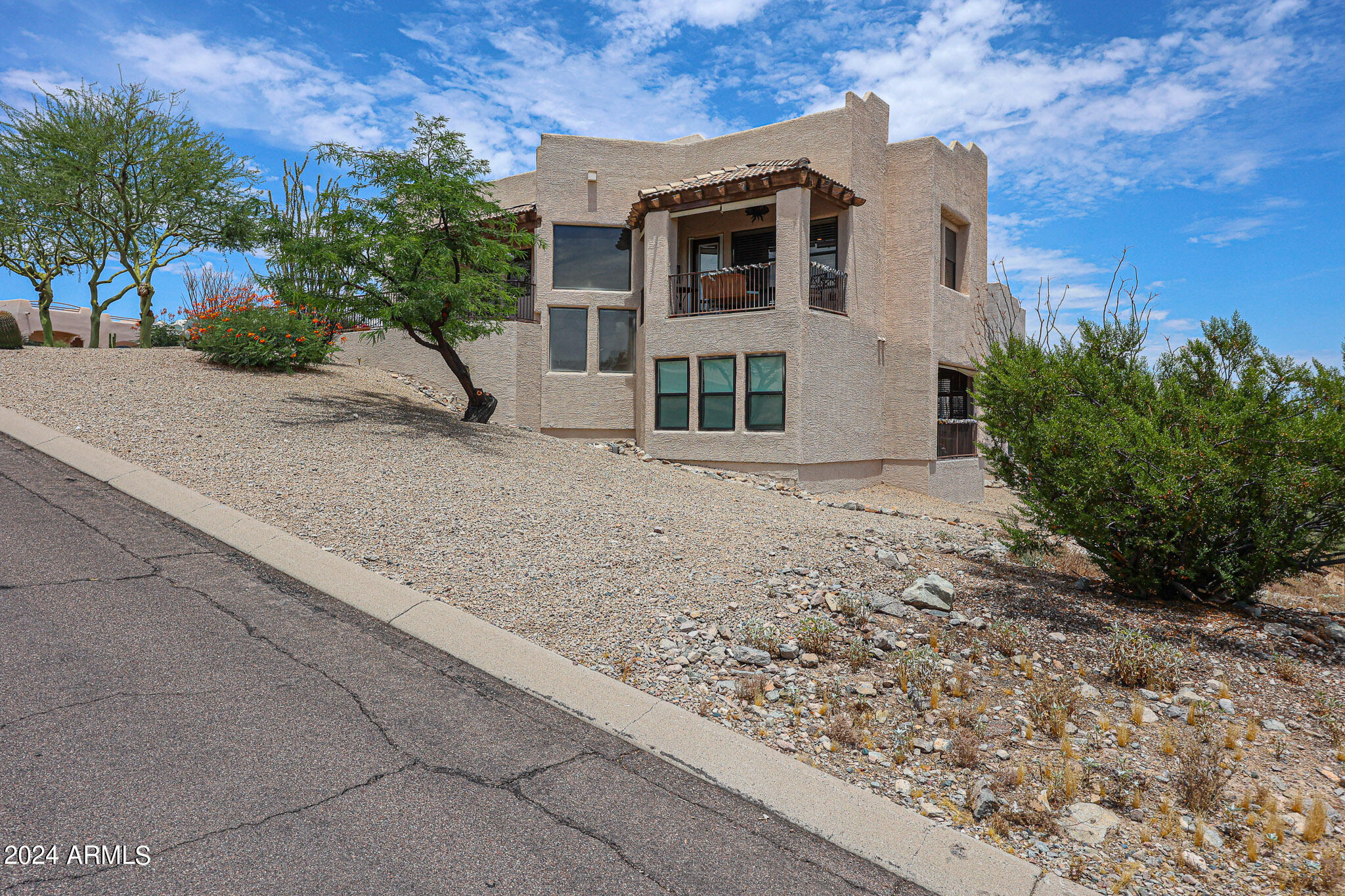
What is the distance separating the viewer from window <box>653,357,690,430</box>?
58.1ft

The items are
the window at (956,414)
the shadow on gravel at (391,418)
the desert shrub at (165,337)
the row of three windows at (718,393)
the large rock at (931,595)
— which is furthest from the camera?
the desert shrub at (165,337)

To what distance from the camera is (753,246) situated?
19578 mm

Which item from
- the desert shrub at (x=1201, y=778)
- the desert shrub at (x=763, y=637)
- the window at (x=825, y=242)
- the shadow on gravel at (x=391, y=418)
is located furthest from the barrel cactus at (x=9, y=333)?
the desert shrub at (x=1201, y=778)

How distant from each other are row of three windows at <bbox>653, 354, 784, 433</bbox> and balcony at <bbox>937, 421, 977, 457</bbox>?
5.74m

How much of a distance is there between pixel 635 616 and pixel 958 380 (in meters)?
19.1

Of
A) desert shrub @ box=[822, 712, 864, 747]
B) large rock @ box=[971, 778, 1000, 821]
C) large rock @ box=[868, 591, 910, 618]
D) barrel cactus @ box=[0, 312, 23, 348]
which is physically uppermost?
barrel cactus @ box=[0, 312, 23, 348]

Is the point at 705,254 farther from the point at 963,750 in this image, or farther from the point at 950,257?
the point at 963,750

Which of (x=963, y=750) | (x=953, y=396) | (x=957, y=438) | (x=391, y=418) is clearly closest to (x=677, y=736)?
(x=963, y=750)

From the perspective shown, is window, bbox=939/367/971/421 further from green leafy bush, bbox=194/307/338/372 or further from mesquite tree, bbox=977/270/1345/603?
green leafy bush, bbox=194/307/338/372

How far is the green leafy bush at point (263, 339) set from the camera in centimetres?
1611

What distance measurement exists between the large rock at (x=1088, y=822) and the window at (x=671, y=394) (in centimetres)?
1407

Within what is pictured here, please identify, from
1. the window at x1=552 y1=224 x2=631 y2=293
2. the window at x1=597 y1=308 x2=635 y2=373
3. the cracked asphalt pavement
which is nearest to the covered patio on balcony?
the window at x1=552 y1=224 x2=631 y2=293

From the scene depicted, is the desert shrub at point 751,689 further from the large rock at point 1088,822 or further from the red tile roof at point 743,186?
the red tile roof at point 743,186

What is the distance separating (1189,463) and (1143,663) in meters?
2.09
